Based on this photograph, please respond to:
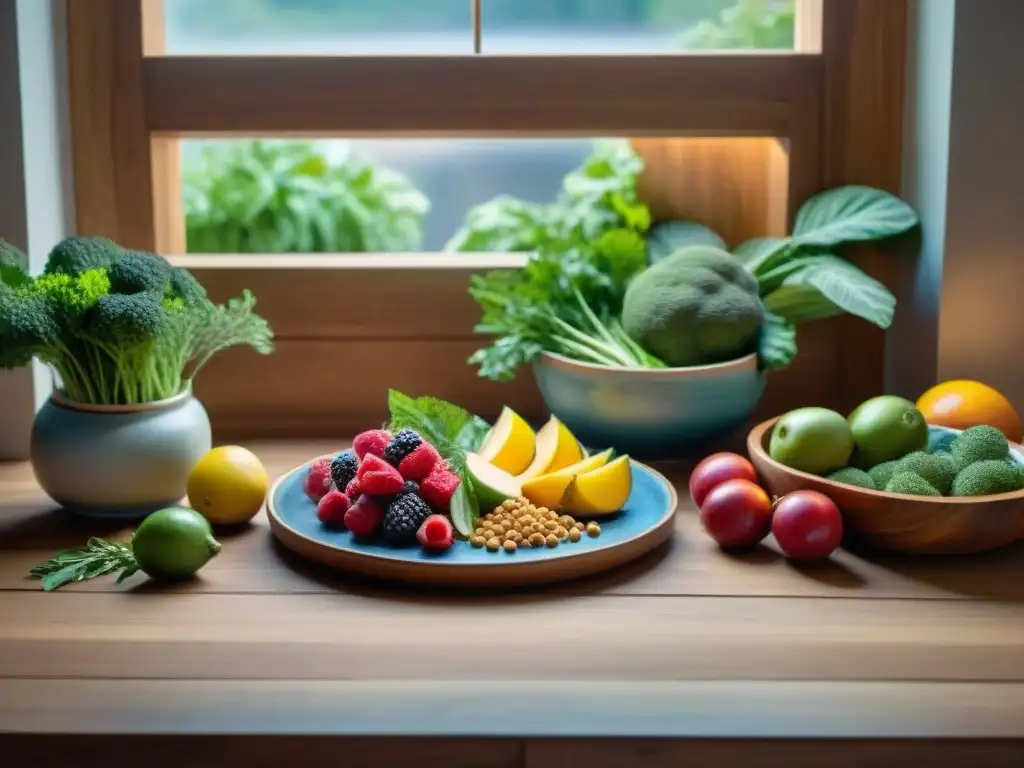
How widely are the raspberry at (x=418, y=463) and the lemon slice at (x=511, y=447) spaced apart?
0.41 ft

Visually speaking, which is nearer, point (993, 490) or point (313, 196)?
point (993, 490)

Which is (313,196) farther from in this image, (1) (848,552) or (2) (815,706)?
(2) (815,706)

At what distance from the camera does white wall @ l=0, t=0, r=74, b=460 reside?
139 centimetres

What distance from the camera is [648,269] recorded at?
4.71ft

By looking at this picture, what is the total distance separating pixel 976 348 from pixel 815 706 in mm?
734

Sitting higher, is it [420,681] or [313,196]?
[313,196]

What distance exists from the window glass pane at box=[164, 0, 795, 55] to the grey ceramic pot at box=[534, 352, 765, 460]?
20.9 inches

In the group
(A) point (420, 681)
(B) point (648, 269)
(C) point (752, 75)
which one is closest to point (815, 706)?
(A) point (420, 681)

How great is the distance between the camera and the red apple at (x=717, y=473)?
4.02 feet

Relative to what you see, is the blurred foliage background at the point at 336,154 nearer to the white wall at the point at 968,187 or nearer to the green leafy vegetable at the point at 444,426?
the white wall at the point at 968,187

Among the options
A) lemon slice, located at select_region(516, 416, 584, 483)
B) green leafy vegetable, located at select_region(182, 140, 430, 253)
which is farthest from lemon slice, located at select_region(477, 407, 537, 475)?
green leafy vegetable, located at select_region(182, 140, 430, 253)

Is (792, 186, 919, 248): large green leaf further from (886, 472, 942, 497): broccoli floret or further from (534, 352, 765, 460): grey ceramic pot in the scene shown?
(886, 472, 942, 497): broccoli floret

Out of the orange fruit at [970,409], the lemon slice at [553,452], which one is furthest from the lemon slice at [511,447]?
the orange fruit at [970,409]

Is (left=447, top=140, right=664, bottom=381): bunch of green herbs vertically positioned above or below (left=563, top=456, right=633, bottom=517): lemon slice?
above
